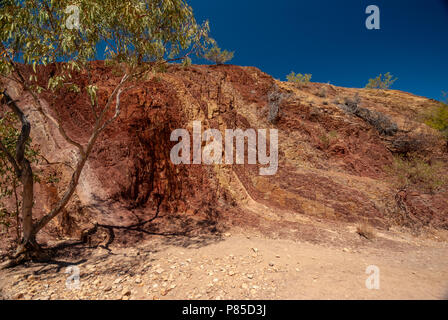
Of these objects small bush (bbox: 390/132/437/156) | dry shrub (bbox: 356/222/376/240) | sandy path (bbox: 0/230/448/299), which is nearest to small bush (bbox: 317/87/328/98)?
small bush (bbox: 390/132/437/156)

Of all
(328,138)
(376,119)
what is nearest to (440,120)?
(376,119)

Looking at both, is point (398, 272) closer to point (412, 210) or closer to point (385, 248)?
point (385, 248)

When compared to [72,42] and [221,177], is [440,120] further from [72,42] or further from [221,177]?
[72,42]

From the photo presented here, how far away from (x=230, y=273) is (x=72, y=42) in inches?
215

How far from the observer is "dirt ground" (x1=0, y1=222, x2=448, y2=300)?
337 centimetres

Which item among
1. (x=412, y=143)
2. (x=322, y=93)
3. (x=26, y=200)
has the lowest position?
(x=26, y=200)

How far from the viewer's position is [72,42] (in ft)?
12.1

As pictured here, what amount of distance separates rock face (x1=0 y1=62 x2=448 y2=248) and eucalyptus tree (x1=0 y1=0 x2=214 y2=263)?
1.14m

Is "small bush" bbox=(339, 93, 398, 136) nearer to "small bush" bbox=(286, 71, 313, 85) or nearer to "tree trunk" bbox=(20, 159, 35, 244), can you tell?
"small bush" bbox=(286, 71, 313, 85)

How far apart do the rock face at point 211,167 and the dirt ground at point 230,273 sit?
1269 mm

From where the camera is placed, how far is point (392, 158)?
40.4ft

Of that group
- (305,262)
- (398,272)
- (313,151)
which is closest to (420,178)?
(313,151)

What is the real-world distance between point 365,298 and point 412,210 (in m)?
7.41
